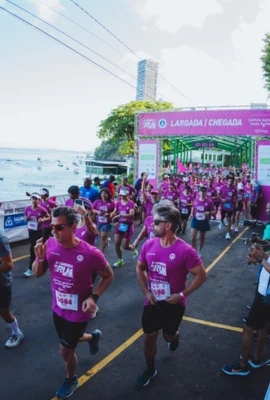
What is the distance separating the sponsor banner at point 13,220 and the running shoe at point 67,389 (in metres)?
6.54

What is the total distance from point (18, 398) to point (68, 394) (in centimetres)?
49

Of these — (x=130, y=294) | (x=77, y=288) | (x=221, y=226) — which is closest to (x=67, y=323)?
(x=77, y=288)

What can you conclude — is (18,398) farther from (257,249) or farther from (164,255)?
(257,249)

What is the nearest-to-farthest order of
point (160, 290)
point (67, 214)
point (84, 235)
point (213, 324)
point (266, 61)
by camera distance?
point (67, 214)
point (160, 290)
point (213, 324)
point (84, 235)
point (266, 61)

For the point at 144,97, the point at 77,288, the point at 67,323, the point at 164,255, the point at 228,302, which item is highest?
the point at 144,97

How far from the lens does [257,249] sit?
10.9 ft

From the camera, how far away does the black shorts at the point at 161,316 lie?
3441 millimetres

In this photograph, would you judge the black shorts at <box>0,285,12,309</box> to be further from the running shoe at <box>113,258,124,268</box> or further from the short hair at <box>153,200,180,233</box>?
the running shoe at <box>113,258,124,268</box>

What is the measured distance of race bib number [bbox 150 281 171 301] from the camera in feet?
11.2

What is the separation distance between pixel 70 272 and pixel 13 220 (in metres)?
7.14

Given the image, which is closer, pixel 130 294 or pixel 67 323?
pixel 67 323

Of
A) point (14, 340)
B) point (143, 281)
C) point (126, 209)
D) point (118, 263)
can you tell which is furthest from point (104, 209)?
point (143, 281)

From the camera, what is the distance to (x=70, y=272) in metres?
3.14

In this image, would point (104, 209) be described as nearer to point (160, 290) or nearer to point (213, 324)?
point (213, 324)
